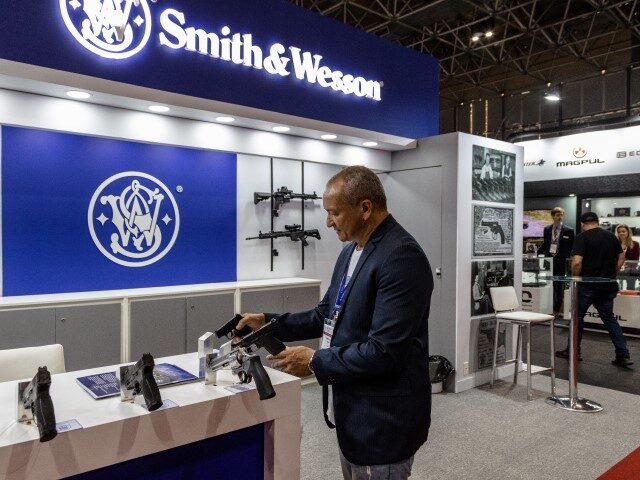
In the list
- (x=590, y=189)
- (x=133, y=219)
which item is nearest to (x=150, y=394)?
(x=133, y=219)

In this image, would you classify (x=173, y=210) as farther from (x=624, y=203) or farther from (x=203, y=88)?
(x=624, y=203)

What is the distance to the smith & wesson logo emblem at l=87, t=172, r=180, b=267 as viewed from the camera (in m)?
4.28

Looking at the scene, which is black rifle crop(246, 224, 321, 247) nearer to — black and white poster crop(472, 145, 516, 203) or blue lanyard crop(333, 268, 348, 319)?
black and white poster crop(472, 145, 516, 203)

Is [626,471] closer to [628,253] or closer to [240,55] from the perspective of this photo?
[240,55]

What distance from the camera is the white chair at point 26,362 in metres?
2.34

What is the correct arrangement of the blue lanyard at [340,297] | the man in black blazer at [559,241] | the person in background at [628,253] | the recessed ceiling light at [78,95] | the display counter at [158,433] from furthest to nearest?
the man in black blazer at [559,241] < the person in background at [628,253] < the recessed ceiling light at [78,95] < the blue lanyard at [340,297] < the display counter at [158,433]

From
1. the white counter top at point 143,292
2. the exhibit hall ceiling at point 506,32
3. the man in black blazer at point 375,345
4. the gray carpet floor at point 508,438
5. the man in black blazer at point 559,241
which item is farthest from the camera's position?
the exhibit hall ceiling at point 506,32

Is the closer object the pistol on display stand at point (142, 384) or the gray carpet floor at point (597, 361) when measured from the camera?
the pistol on display stand at point (142, 384)

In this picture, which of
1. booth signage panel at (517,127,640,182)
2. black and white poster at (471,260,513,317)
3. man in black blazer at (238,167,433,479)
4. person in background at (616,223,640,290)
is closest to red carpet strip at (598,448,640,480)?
man in black blazer at (238,167,433,479)

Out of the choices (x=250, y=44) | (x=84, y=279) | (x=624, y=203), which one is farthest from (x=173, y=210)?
(x=624, y=203)

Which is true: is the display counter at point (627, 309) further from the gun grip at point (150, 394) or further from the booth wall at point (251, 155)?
the gun grip at point (150, 394)

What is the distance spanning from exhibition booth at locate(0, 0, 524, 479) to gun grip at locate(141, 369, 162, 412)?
0.42ft

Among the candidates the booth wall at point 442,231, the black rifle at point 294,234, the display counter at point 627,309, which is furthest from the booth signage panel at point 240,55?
the display counter at point 627,309

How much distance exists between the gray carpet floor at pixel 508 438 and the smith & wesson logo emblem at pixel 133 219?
6.45 feet
